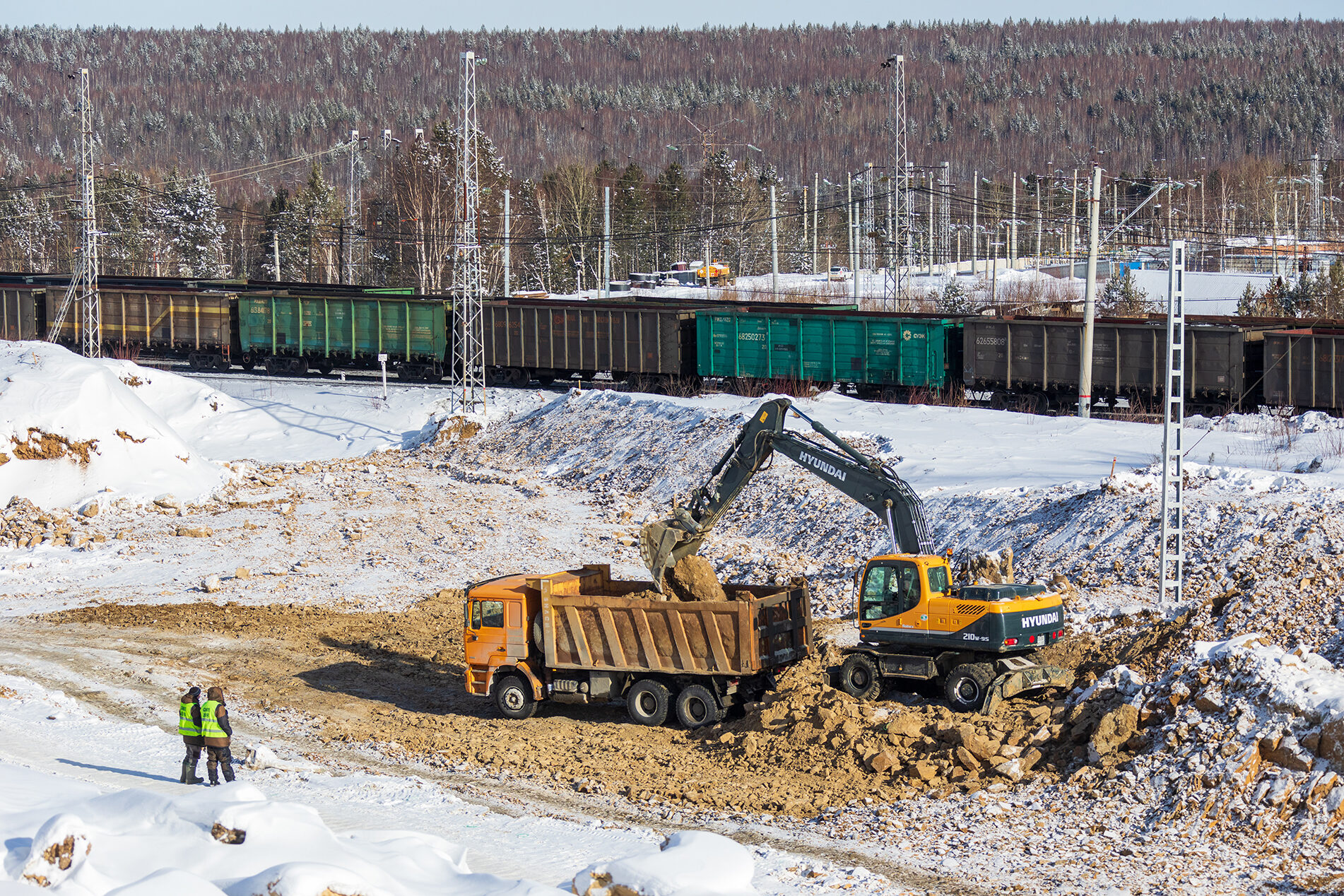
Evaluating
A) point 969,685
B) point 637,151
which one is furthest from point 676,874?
point 637,151

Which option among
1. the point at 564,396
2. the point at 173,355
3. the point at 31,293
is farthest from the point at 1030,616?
the point at 31,293

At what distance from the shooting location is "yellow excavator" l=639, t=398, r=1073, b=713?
1481cm

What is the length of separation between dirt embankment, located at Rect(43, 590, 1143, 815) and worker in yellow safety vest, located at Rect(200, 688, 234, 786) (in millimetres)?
2276

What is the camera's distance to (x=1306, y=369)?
101ft

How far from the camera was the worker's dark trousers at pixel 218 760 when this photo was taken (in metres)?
13.1

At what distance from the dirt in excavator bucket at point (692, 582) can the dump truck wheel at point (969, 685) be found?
324 centimetres

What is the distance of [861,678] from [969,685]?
1420 millimetres

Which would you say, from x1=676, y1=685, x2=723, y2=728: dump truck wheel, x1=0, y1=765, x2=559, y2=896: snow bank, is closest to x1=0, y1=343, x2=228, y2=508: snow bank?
x1=676, y1=685, x2=723, y2=728: dump truck wheel

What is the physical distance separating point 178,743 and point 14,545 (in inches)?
553

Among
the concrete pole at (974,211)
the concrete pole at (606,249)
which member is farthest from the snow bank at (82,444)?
the concrete pole at (974,211)

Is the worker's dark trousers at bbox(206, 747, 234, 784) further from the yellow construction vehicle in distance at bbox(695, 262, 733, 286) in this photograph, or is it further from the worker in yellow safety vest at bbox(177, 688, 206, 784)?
the yellow construction vehicle in distance at bbox(695, 262, 733, 286)

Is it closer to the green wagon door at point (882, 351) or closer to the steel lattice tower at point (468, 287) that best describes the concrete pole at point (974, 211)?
the green wagon door at point (882, 351)

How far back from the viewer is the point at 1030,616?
14906 millimetres

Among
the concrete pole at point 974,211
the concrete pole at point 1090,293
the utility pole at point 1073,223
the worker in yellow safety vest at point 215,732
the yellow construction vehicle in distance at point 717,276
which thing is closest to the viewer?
the worker in yellow safety vest at point 215,732
